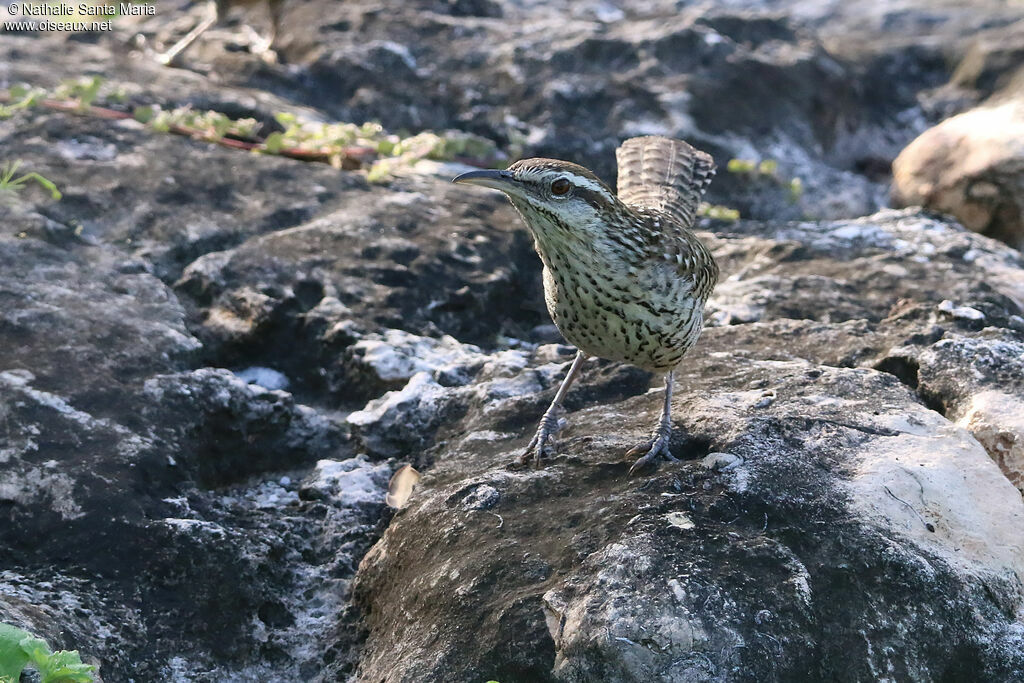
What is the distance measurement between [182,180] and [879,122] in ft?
17.8

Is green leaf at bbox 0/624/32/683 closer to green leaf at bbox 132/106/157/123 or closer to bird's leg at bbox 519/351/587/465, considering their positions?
bird's leg at bbox 519/351/587/465

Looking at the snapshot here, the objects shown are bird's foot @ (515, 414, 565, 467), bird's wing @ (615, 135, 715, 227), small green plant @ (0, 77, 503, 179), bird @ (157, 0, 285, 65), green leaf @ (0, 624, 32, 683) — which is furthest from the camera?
bird @ (157, 0, 285, 65)

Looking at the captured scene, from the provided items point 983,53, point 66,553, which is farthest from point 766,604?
point 983,53

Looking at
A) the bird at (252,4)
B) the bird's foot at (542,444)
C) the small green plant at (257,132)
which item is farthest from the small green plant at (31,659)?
the bird at (252,4)

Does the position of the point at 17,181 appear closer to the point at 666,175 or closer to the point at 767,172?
the point at 666,175

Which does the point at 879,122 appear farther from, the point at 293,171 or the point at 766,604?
the point at 766,604

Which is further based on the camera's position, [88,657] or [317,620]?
[317,620]

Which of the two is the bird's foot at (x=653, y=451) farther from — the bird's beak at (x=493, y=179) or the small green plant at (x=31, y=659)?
the small green plant at (x=31, y=659)

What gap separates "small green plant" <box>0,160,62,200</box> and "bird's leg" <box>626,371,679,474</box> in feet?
10.6

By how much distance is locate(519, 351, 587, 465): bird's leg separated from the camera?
11.5ft

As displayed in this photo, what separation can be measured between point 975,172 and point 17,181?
5514mm

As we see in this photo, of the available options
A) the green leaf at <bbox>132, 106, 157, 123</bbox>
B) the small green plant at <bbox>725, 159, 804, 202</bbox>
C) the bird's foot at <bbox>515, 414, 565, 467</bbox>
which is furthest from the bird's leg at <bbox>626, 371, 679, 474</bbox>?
the green leaf at <bbox>132, 106, 157, 123</bbox>

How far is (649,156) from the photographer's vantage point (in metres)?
4.57

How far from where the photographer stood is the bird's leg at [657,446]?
10.9ft
